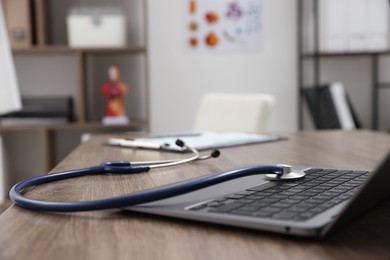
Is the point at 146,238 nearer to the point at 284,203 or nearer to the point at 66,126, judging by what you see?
the point at 284,203

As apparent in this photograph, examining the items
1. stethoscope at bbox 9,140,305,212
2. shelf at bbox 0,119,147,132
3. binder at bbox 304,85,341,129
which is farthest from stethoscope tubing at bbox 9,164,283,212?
binder at bbox 304,85,341,129

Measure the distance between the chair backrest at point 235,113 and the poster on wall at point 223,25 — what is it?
3.40ft

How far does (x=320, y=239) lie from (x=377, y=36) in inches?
102

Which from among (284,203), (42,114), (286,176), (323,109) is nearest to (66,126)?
(42,114)

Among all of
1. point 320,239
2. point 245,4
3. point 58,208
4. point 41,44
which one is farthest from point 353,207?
point 245,4

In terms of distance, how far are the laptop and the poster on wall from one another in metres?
2.55

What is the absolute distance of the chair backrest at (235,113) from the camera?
197 centimetres

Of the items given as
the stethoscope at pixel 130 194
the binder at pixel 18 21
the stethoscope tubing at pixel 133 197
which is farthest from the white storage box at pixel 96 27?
the stethoscope tubing at pixel 133 197

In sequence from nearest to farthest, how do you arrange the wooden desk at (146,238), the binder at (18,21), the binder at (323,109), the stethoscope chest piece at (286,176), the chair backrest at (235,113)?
1. the wooden desk at (146,238)
2. the stethoscope chest piece at (286,176)
3. the chair backrest at (235,113)
4. the binder at (18,21)
5. the binder at (323,109)

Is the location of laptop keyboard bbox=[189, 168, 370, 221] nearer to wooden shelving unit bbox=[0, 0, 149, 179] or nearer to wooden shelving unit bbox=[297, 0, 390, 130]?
wooden shelving unit bbox=[0, 0, 149, 179]

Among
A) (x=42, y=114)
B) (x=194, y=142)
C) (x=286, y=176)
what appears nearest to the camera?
(x=286, y=176)

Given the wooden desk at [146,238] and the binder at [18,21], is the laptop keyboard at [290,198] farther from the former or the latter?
the binder at [18,21]

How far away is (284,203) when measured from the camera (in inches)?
17.6

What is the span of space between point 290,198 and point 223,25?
8.82ft
